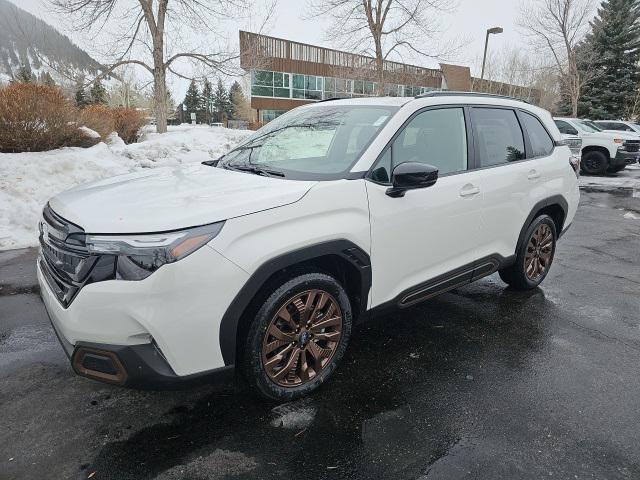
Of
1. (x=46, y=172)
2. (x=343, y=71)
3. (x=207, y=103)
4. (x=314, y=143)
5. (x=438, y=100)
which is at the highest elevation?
(x=343, y=71)

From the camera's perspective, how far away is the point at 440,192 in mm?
3178

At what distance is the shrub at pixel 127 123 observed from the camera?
48.9 ft

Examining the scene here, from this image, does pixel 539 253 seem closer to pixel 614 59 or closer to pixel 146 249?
pixel 146 249

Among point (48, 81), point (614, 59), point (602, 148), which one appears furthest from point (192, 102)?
point (602, 148)

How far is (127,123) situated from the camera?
15.1m

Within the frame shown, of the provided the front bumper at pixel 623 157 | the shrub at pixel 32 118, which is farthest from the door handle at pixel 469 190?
the front bumper at pixel 623 157

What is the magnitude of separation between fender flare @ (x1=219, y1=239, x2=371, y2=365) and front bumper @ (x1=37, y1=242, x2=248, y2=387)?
0.04 metres

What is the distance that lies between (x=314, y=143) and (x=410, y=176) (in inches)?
36.3

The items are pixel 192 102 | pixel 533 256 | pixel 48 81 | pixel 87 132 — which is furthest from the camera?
pixel 192 102

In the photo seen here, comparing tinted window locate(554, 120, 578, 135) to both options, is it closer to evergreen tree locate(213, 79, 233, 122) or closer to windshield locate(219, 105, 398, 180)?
windshield locate(219, 105, 398, 180)

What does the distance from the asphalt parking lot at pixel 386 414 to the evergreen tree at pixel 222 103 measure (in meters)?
75.6

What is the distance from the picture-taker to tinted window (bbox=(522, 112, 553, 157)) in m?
4.23

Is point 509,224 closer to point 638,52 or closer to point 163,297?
point 163,297

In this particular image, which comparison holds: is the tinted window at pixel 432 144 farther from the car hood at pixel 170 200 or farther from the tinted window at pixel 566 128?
the tinted window at pixel 566 128
